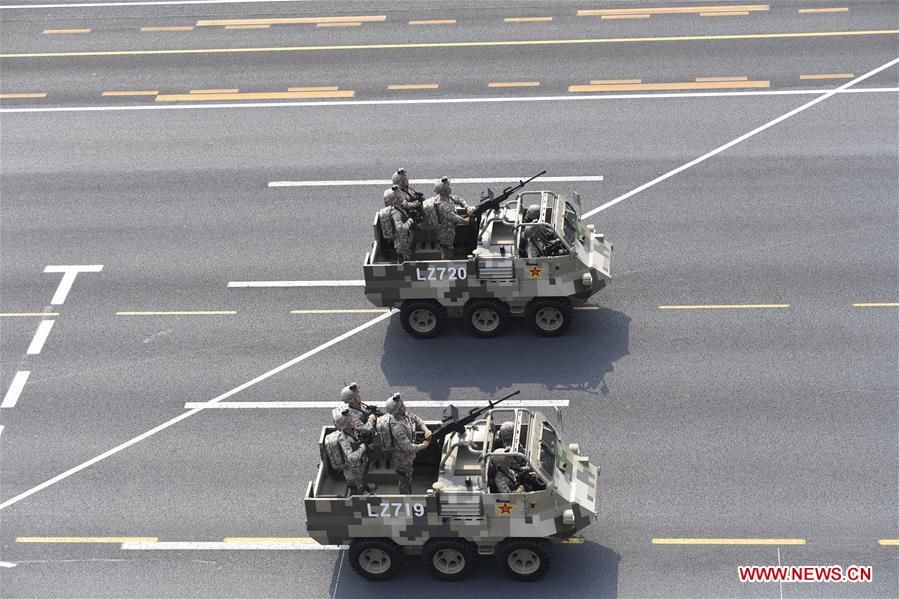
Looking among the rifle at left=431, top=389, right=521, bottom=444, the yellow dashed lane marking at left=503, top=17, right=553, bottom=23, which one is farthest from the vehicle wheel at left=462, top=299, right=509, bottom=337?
the yellow dashed lane marking at left=503, top=17, right=553, bottom=23

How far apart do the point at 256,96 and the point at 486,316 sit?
12.6m

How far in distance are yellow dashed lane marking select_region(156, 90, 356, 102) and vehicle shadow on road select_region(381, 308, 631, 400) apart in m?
10.6

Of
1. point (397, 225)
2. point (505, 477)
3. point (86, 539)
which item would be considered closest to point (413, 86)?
point (397, 225)

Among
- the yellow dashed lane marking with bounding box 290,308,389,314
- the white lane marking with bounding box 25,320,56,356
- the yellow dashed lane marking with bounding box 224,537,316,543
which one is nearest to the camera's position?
the yellow dashed lane marking with bounding box 224,537,316,543

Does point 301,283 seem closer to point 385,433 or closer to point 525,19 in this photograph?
point 385,433

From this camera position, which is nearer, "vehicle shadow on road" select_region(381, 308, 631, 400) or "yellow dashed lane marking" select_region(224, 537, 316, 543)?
"yellow dashed lane marking" select_region(224, 537, 316, 543)

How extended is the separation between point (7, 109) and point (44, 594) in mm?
18939

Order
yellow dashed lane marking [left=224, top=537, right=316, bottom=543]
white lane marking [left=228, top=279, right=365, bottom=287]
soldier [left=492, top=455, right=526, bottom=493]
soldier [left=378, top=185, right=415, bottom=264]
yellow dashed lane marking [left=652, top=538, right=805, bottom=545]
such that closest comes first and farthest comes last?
soldier [left=492, top=455, right=526, bottom=493], yellow dashed lane marking [left=652, top=538, right=805, bottom=545], yellow dashed lane marking [left=224, top=537, right=316, bottom=543], soldier [left=378, top=185, right=415, bottom=264], white lane marking [left=228, top=279, right=365, bottom=287]

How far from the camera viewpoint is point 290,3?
43.3 m

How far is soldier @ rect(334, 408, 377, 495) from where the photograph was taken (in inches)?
913

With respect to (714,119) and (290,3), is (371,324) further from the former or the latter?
(290,3)

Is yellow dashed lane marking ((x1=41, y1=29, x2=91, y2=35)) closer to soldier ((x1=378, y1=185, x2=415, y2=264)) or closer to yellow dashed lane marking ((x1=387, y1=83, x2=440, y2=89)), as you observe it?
yellow dashed lane marking ((x1=387, y1=83, x2=440, y2=89))

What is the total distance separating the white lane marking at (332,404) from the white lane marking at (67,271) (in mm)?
5361

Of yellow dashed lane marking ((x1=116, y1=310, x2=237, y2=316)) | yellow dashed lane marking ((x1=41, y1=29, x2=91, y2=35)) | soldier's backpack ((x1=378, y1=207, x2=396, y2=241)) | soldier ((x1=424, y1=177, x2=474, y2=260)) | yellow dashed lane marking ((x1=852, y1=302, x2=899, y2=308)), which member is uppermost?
yellow dashed lane marking ((x1=41, y1=29, x2=91, y2=35))
